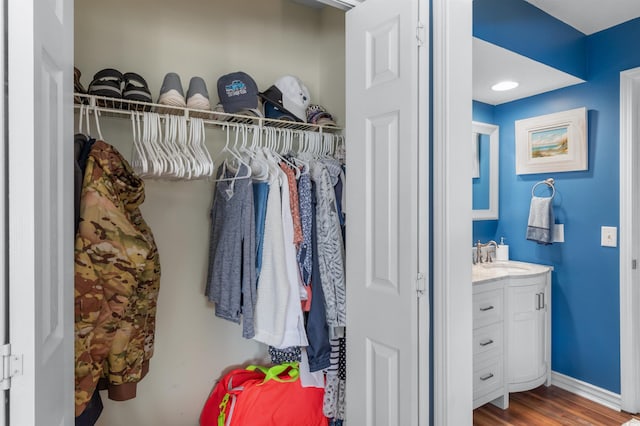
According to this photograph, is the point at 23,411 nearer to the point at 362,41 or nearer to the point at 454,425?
the point at 454,425

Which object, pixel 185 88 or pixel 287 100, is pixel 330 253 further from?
pixel 185 88

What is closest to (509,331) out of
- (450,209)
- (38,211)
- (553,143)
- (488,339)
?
(488,339)

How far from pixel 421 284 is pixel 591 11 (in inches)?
89.4

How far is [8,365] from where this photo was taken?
649 mm

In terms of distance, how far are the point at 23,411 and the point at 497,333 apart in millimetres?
2489

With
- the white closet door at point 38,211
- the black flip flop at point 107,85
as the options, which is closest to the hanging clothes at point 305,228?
the black flip flop at point 107,85

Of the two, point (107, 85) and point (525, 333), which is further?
point (525, 333)

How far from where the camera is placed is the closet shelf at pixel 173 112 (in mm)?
1565

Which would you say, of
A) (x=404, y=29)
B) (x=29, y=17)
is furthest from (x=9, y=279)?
(x=404, y=29)

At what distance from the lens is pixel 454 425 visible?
1.36 m

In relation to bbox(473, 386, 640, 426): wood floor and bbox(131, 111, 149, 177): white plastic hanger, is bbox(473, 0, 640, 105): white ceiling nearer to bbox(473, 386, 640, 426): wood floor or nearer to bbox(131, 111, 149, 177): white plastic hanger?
bbox(131, 111, 149, 177): white plastic hanger

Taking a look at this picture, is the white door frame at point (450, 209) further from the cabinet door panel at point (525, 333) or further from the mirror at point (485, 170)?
the mirror at point (485, 170)

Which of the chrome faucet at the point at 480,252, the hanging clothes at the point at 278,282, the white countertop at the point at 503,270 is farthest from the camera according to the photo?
the chrome faucet at the point at 480,252

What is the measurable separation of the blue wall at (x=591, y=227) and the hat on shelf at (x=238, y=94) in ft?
7.65
